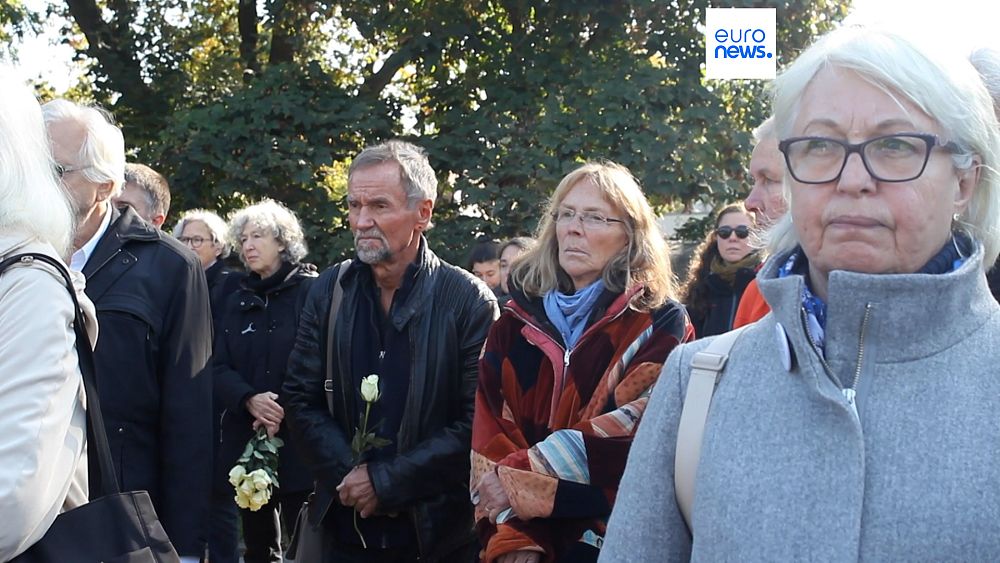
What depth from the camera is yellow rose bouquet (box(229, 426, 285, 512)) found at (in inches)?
197

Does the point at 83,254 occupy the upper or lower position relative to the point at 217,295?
upper

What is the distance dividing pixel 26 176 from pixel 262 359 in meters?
4.33

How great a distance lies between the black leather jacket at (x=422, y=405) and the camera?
13.9 feet

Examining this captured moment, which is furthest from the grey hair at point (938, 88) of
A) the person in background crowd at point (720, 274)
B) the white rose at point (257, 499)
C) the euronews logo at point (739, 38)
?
the euronews logo at point (739, 38)

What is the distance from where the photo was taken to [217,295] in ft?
23.6

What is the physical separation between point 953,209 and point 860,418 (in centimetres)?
38

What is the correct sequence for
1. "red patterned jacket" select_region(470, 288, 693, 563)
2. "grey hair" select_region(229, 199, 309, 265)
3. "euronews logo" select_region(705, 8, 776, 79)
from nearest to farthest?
"red patterned jacket" select_region(470, 288, 693, 563)
"grey hair" select_region(229, 199, 309, 265)
"euronews logo" select_region(705, 8, 776, 79)

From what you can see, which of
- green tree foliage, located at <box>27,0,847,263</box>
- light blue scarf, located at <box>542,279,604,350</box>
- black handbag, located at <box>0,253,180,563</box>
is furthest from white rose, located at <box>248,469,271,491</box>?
green tree foliage, located at <box>27,0,847,263</box>

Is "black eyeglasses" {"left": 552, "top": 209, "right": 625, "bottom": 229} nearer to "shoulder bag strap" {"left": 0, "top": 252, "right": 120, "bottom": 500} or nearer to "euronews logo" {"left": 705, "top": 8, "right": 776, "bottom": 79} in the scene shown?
"shoulder bag strap" {"left": 0, "top": 252, "right": 120, "bottom": 500}

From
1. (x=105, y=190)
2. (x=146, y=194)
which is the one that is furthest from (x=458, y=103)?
(x=105, y=190)

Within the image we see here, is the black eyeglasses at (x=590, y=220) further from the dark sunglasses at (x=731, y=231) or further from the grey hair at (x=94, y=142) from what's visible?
the dark sunglasses at (x=731, y=231)

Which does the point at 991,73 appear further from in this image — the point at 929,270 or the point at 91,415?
the point at 91,415

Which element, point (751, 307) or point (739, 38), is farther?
point (739, 38)

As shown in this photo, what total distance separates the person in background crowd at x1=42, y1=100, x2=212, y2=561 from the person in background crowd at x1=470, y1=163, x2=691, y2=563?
0.98 m
